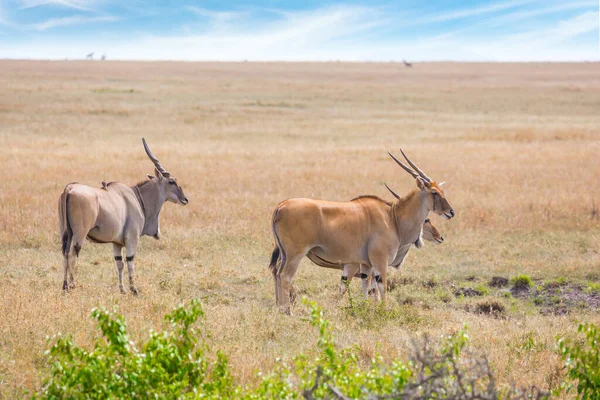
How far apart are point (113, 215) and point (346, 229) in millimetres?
3190

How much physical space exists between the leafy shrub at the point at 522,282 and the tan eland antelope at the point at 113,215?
538 cm

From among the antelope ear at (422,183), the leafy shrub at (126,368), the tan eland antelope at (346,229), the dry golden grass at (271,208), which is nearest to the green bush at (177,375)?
the leafy shrub at (126,368)

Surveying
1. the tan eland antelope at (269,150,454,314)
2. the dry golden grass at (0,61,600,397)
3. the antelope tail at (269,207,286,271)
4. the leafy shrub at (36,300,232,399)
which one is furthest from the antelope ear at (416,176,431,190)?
the leafy shrub at (36,300,232,399)

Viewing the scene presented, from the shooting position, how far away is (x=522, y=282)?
1172 cm

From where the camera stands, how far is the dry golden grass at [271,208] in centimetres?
804

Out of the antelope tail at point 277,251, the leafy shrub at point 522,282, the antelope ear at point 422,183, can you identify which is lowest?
the leafy shrub at point 522,282

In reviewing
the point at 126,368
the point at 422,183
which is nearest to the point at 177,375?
the point at 126,368

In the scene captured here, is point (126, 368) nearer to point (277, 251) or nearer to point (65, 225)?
point (277, 251)

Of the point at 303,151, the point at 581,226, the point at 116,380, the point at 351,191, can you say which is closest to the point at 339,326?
the point at 116,380

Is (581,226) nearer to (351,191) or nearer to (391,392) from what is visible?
(351,191)

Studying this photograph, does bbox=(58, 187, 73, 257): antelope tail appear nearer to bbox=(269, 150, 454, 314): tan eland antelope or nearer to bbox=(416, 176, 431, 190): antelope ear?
bbox=(269, 150, 454, 314): tan eland antelope

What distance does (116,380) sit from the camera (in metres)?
4.85

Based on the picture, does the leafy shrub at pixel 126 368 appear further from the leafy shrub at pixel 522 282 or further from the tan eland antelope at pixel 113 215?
the leafy shrub at pixel 522 282

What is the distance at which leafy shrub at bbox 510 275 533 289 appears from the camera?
1166 centimetres
